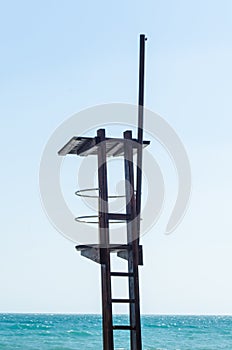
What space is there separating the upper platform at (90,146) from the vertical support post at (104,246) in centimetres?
8

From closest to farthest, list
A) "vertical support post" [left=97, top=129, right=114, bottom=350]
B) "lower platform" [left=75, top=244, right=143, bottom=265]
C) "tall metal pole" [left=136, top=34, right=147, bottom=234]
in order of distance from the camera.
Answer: "vertical support post" [left=97, top=129, right=114, bottom=350] → "lower platform" [left=75, top=244, right=143, bottom=265] → "tall metal pole" [left=136, top=34, right=147, bottom=234]

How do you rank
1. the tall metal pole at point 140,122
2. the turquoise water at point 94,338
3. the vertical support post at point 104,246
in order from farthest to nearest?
the turquoise water at point 94,338, the tall metal pole at point 140,122, the vertical support post at point 104,246

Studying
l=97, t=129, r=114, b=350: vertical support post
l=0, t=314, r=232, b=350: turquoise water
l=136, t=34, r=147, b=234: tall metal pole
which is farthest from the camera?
l=0, t=314, r=232, b=350: turquoise water

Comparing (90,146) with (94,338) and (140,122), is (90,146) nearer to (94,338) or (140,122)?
(140,122)

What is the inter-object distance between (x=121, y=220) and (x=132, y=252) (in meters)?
0.27

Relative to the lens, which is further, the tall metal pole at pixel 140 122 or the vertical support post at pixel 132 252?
the tall metal pole at pixel 140 122

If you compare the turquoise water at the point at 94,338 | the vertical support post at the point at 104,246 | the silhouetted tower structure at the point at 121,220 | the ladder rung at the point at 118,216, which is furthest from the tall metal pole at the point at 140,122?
the turquoise water at the point at 94,338

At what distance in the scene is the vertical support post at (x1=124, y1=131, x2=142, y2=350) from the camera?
21.0 ft

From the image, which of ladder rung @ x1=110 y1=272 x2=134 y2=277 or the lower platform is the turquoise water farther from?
ladder rung @ x1=110 y1=272 x2=134 y2=277

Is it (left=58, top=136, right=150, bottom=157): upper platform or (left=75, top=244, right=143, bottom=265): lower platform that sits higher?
(left=58, top=136, right=150, bottom=157): upper platform

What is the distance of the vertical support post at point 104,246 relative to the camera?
6.34 metres

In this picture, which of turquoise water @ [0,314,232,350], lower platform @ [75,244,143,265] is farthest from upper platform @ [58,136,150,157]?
turquoise water @ [0,314,232,350]

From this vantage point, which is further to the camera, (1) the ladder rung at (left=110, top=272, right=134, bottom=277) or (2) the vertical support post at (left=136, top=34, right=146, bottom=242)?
(2) the vertical support post at (left=136, top=34, right=146, bottom=242)

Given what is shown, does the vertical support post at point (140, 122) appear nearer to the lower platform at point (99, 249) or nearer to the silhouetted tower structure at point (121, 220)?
the silhouetted tower structure at point (121, 220)
